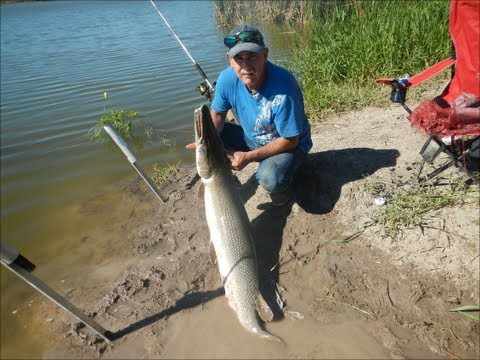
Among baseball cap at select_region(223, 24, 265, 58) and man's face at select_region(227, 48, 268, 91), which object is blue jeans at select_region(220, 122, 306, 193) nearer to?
man's face at select_region(227, 48, 268, 91)

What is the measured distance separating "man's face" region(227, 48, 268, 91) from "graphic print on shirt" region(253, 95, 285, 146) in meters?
0.19

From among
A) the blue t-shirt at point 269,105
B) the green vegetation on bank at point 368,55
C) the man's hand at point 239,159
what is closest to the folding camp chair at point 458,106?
the blue t-shirt at point 269,105

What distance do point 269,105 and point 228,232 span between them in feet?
4.07

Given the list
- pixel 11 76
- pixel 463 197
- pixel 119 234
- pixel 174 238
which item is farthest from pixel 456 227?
pixel 11 76

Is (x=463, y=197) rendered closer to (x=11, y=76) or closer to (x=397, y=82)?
(x=397, y=82)

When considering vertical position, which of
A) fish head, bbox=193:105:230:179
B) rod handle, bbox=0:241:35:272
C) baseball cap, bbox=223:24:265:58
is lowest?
fish head, bbox=193:105:230:179

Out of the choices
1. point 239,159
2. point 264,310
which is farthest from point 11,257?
point 239,159

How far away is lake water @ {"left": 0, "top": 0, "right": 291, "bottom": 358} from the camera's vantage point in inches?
173

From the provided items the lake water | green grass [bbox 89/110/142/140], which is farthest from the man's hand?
green grass [bbox 89/110/142/140]

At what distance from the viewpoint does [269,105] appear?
3.40 metres

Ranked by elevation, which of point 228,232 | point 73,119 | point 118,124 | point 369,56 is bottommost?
point 73,119

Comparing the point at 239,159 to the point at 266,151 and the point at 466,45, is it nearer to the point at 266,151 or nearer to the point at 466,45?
the point at 266,151

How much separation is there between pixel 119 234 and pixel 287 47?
357 inches

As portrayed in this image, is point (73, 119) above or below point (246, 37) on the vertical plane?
below
